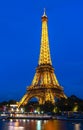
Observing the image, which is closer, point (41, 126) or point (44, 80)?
point (41, 126)

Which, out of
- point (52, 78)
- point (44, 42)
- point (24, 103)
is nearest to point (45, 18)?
point (44, 42)

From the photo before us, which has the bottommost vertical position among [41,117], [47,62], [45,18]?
[41,117]

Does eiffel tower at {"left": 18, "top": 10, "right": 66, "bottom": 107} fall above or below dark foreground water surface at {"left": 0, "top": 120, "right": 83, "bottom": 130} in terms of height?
above

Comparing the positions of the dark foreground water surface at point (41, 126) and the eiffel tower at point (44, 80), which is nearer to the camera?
the dark foreground water surface at point (41, 126)

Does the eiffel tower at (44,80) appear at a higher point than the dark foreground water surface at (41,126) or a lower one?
higher

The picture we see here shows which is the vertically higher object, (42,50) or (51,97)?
(42,50)

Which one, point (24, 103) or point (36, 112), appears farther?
point (36, 112)

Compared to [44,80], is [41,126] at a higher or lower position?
lower

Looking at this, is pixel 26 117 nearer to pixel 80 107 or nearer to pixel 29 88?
pixel 29 88
